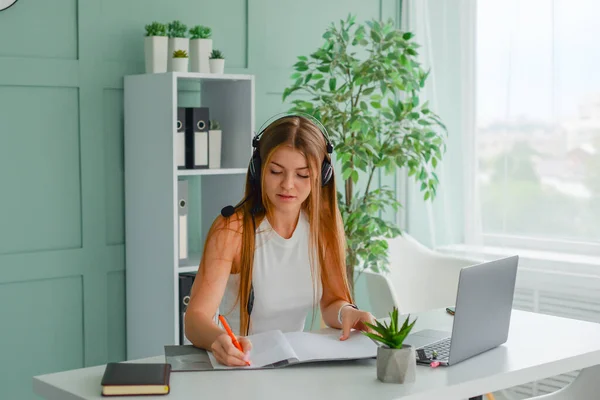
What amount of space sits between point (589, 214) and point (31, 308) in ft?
8.14

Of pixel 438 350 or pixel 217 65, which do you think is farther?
pixel 217 65

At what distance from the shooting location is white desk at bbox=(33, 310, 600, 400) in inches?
69.9

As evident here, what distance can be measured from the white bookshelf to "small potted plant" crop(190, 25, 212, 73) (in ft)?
0.20

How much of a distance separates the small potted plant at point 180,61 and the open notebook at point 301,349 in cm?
149

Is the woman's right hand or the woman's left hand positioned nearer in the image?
the woman's right hand

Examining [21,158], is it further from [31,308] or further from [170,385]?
[170,385]

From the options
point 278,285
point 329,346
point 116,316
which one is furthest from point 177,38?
point 329,346

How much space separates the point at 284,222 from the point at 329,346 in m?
0.51

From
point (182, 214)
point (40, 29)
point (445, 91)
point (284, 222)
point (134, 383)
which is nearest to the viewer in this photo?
point (134, 383)

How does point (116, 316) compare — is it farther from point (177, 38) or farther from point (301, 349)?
point (301, 349)

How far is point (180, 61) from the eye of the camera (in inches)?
130

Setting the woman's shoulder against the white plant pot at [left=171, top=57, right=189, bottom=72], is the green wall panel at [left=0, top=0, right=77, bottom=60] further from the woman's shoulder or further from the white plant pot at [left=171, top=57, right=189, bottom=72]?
the woman's shoulder

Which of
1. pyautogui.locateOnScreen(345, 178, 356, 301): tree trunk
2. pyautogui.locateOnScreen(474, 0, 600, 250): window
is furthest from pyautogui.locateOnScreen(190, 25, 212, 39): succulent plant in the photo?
pyautogui.locateOnScreen(474, 0, 600, 250): window

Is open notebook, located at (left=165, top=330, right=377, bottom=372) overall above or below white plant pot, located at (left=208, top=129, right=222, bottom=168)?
below
